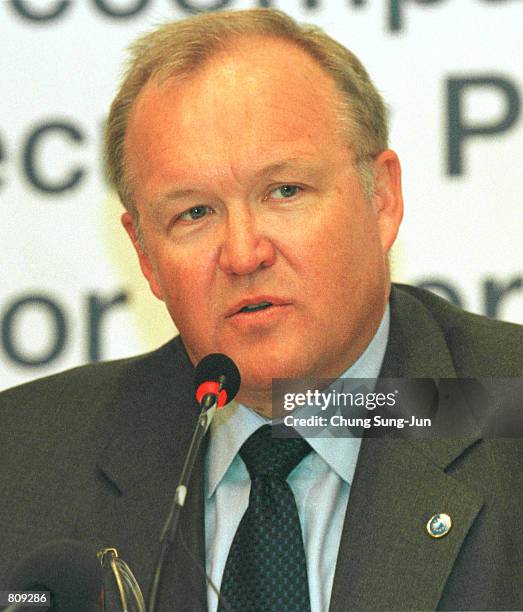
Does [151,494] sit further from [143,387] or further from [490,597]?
[490,597]

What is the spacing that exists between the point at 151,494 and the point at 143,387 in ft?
1.09

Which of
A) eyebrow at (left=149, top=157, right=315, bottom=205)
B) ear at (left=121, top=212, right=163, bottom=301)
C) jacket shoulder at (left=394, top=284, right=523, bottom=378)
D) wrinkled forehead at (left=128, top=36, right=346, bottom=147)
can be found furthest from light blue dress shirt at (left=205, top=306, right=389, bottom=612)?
wrinkled forehead at (left=128, top=36, right=346, bottom=147)

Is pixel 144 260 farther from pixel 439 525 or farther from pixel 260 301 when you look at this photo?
pixel 439 525

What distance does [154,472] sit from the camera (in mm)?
2539

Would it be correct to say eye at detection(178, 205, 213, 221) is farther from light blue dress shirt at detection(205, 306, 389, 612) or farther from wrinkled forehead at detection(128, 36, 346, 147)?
light blue dress shirt at detection(205, 306, 389, 612)

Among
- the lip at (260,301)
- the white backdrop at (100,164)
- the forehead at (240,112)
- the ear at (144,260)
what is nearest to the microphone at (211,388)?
the lip at (260,301)

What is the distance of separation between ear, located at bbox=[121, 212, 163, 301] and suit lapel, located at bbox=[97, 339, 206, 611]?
0.17m

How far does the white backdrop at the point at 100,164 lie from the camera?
9.94ft

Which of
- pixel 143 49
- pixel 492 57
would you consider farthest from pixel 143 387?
pixel 492 57

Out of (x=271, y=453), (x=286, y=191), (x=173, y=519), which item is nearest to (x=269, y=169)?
(x=286, y=191)

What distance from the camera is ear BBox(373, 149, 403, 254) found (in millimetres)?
2633

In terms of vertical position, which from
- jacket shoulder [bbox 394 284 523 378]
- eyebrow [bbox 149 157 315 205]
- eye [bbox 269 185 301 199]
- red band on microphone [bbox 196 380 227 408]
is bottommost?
red band on microphone [bbox 196 380 227 408]

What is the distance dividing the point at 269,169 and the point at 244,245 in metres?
0.18

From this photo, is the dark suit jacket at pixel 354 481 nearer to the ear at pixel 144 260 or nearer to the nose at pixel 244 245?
the ear at pixel 144 260
